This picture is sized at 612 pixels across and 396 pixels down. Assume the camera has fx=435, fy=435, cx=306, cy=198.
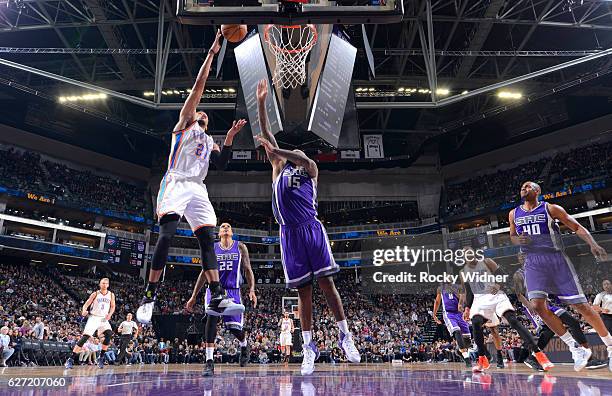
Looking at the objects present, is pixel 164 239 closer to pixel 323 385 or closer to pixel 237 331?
pixel 323 385

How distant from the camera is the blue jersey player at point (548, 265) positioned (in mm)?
5574

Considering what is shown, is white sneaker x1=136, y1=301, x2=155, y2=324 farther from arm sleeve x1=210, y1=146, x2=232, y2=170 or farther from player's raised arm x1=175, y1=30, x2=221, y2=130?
player's raised arm x1=175, y1=30, x2=221, y2=130

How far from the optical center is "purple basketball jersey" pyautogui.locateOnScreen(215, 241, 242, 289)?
789 cm

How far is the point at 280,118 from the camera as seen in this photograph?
506 inches

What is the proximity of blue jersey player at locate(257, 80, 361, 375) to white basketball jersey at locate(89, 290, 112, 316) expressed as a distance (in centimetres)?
627

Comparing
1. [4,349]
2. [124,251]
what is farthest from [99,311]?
[124,251]

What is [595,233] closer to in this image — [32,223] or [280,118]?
[280,118]

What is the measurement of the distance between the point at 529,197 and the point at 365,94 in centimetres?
2079

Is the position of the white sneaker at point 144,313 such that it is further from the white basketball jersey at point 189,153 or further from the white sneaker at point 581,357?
the white sneaker at point 581,357

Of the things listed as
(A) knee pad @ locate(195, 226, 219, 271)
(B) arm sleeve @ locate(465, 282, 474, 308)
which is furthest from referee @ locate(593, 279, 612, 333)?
(A) knee pad @ locate(195, 226, 219, 271)

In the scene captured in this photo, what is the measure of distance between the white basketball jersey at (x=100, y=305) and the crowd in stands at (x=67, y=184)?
22430mm

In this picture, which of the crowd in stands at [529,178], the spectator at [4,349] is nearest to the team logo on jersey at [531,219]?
the spectator at [4,349]

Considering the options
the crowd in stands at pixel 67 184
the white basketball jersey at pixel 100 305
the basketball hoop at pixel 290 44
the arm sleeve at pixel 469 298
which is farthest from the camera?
the crowd in stands at pixel 67 184

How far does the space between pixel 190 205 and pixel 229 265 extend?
3580 millimetres
